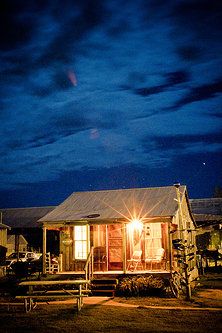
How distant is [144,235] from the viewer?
70.0 ft

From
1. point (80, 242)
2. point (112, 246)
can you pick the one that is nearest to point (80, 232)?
point (80, 242)

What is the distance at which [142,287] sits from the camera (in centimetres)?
1748

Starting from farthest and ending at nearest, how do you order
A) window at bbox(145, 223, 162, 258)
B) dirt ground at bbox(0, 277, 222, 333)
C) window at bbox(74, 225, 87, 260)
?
window at bbox(74, 225, 87, 260), window at bbox(145, 223, 162, 258), dirt ground at bbox(0, 277, 222, 333)

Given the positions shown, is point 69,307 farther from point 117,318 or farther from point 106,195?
point 106,195

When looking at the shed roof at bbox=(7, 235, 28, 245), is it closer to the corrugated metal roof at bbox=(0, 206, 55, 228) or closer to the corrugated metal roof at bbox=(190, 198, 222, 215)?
the corrugated metal roof at bbox=(0, 206, 55, 228)

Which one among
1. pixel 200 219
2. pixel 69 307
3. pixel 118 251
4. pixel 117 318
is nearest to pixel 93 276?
pixel 118 251

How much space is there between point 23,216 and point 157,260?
3141 cm

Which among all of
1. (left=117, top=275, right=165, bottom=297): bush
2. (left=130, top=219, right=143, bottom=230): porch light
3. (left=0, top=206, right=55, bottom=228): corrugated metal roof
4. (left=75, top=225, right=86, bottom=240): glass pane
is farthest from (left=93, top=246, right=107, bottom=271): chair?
(left=0, top=206, right=55, bottom=228): corrugated metal roof

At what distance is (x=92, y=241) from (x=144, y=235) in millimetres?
2793

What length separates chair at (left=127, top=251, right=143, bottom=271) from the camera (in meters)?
20.1

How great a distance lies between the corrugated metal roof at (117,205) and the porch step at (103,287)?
120 inches

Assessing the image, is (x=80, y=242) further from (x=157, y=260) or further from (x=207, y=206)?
(x=207, y=206)

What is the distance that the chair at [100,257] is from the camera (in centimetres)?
2141

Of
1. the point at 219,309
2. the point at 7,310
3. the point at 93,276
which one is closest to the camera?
the point at 219,309
